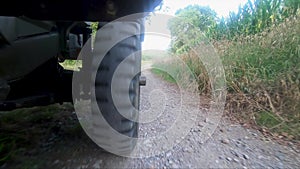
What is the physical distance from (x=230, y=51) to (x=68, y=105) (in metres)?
2.12

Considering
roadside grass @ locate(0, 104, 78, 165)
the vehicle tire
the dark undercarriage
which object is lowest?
roadside grass @ locate(0, 104, 78, 165)

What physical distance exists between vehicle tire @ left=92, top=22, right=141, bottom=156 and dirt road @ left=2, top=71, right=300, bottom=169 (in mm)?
240

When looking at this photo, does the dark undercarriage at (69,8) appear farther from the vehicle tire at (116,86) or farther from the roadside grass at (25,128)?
the roadside grass at (25,128)

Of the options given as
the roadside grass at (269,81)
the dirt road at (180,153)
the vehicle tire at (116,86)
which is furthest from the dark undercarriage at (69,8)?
the roadside grass at (269,81)

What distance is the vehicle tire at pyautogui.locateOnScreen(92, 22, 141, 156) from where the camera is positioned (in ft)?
4.05

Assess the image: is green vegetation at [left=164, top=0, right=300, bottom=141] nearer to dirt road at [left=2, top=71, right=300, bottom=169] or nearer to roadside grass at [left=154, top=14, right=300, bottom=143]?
roadside grass at [left=154, top=14, right=300, bottom=143]

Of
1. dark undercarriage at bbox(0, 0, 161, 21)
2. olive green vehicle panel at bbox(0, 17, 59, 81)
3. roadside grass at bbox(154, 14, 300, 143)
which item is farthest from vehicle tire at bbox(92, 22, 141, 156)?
roadside grass at bbox(154, 14, 300, 143)

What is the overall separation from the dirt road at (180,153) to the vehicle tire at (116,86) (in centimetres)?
24

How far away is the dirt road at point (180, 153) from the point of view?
143 cm

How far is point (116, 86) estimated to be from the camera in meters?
1.23

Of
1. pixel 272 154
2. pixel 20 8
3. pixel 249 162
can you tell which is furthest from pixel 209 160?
pixel 20 8

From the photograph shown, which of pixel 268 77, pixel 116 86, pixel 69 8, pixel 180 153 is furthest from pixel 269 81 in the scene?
pixel 69 8

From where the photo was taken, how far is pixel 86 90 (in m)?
1.92

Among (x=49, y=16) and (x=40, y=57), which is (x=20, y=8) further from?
(x=40, y=57)
